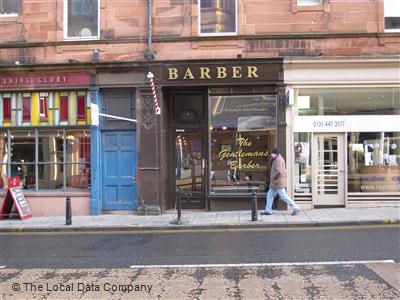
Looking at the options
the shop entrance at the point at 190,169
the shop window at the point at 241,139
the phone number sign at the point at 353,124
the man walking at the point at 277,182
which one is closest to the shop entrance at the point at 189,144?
the shop entrance at the point at 190,169

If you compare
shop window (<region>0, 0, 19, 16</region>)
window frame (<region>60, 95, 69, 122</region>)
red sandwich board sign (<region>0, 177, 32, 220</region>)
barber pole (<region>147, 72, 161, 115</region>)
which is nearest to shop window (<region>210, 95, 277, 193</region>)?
barber pole (<region>147, 72, 161, 115</region>)

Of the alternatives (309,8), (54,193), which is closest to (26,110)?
(54,193)

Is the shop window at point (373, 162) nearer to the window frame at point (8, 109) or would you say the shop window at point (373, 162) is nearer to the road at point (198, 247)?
the road at point (198, 247)

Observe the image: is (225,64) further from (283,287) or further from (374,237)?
(283,287)

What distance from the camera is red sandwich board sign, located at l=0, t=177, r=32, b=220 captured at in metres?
12.7

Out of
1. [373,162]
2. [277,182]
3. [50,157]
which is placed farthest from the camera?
[50,157]

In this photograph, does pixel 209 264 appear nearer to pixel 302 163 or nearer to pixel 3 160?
pixel 302 163

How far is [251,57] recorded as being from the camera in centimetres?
1298

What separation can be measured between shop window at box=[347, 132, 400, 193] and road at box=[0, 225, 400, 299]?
318cm

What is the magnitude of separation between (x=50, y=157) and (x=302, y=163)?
741 centimetres

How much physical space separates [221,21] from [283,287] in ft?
31.3

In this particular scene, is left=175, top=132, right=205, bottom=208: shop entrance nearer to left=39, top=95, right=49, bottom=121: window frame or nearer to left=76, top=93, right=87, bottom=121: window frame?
left=76, top=93, right=87, bottom=121: window frame

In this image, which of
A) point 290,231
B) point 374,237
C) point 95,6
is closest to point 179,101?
point 95,6

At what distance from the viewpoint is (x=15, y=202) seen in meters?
12.7
